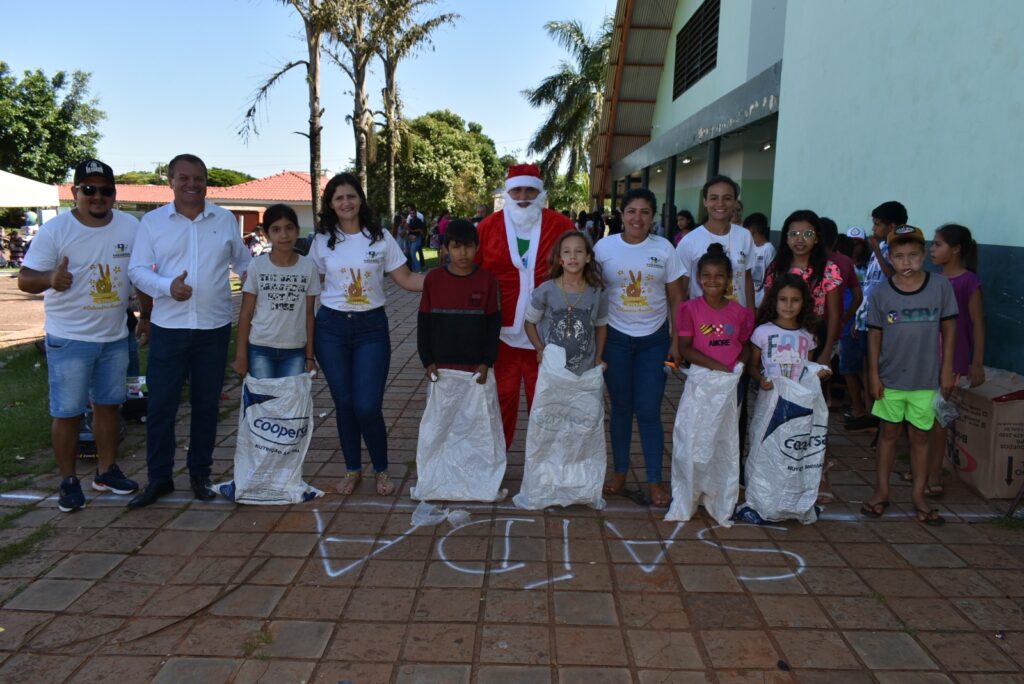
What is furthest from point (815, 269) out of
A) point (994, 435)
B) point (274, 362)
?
point (274, 362)

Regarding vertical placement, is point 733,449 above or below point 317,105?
below

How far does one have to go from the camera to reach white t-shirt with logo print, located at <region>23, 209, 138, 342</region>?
3.88m

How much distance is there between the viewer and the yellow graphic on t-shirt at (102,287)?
3.96 meters

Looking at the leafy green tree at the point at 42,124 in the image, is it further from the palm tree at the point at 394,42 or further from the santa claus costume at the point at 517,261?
the santa claus costume at the point at 517,261

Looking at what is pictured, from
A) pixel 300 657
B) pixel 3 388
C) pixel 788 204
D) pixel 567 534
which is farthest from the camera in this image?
pixel 788 204

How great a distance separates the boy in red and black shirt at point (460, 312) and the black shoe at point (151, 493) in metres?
1.65

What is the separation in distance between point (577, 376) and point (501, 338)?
0.60 meters

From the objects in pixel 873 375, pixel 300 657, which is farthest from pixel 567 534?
pixel 873 375

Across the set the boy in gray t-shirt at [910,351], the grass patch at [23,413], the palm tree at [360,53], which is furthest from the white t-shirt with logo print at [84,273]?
the palm tree at [360,53]

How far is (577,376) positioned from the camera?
3986 mm

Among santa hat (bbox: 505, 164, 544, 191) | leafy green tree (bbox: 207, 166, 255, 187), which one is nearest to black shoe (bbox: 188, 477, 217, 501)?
santa hat (bbox: 505, 164, 544, 191)

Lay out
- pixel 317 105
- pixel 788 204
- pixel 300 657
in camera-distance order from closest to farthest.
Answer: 1. pixel 300 657
2. pixel 788 204
3. pixel 317 105

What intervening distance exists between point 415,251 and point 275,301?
16.1 metres

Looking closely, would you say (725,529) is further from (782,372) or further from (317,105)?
(317,105)
